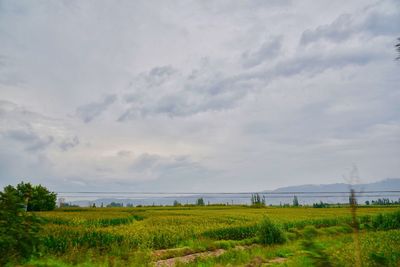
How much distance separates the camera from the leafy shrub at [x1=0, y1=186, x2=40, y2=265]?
18.3ft

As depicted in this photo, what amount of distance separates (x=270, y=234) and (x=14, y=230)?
1275cm

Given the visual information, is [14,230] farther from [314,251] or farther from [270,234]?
[270,234]

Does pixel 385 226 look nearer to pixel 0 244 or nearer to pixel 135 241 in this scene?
pixel 135 241

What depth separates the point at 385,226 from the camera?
21.9 m

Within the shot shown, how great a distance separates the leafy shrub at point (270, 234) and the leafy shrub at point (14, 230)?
1234cm

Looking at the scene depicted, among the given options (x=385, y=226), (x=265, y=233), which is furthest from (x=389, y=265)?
(x=385, y=226)

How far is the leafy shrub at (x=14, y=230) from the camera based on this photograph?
5.59 m

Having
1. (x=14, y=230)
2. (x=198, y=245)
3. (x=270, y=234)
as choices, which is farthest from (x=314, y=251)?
(x=270, y=234)

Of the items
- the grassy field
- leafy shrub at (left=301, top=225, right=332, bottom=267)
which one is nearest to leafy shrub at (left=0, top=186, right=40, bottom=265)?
the grassy field

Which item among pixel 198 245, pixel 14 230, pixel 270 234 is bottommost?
pixel 198 245

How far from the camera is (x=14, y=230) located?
219 inches

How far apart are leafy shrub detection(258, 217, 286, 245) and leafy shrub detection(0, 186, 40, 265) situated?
40.5ft

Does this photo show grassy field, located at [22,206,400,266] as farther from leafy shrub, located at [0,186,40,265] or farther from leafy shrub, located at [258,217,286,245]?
leafy shrub, located at [0,186,40,265]

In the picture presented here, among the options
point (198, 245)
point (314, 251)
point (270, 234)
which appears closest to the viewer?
point (314, 251)
